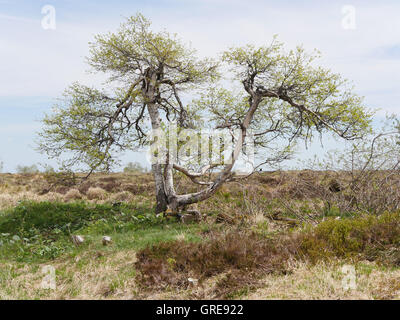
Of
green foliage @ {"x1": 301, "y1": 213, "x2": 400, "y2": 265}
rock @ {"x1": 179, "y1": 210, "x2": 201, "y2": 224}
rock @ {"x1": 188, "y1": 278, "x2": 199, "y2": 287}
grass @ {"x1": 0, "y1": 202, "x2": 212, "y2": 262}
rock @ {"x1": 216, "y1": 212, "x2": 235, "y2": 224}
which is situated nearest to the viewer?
rock @ {"x1": 188, "y1": 278, "x2": 199, "y2": 287}

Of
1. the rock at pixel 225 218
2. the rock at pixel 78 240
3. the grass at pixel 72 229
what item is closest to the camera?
the grass at pixel 72 229

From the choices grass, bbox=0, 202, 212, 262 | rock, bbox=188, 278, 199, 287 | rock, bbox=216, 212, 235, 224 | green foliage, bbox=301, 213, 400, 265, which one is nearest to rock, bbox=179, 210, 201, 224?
grass, bbox=0, 202, 212, 262

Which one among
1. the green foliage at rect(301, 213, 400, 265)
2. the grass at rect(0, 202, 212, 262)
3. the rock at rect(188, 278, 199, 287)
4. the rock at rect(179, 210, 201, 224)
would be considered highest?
the green foliage at rect(301, 213, 400, 265)

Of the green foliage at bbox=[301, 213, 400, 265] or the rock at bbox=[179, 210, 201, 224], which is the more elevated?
the green foliage at bbox=[301, 213, 400, 265]

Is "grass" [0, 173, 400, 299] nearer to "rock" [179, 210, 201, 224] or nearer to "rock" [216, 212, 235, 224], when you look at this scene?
"rock" [216, 212, 235, 224]

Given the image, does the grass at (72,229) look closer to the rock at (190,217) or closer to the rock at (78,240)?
the rock at (78,240)

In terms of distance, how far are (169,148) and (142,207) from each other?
4.01 metres

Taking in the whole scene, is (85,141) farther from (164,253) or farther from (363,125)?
(363,125)

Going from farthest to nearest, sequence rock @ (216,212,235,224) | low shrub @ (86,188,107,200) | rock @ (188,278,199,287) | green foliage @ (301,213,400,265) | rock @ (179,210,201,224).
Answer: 1. low shrub @ (86,188,107,200)
2. rock @ (179,210,201,224)
3. rock @ (216,212,235,224)
4. green foliage @ (301,213,400,265)
5. rock @ (188,278,199,287)

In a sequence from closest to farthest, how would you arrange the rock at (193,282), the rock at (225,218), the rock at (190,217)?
the rock at (193,282)
the rock at (225,218)
the rock at (190,217)

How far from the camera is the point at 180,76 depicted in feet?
48.9

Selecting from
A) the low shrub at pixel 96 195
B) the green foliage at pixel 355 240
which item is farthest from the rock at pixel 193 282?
the low shrub at pixel 96 195

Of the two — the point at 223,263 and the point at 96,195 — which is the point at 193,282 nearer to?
the point at 223,263
